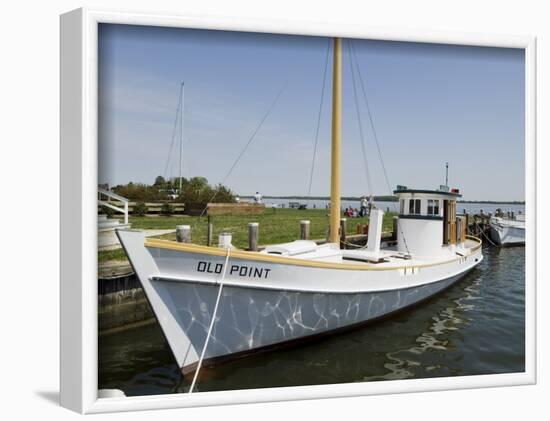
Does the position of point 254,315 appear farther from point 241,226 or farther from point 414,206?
point 241,226

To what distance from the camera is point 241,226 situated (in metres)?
8.59

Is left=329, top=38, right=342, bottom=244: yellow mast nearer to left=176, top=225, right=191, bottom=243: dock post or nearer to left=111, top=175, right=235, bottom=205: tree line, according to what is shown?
left=111, top=175, right=235, bottom=205: tree line

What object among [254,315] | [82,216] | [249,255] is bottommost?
[254,315]

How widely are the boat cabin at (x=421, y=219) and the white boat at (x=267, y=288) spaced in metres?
0.53

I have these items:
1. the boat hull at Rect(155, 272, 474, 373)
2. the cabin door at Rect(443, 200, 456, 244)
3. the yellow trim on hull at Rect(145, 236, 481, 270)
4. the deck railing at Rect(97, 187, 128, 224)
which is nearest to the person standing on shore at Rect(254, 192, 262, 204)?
the yellow trim on hull at Rect(145, 236, 481, 270)

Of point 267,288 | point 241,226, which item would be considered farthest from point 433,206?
point 241,226

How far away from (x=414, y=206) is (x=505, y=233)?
17.0 feet

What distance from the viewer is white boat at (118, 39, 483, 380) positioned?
12.3ft

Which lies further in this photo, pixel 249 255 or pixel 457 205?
pixel 457 205

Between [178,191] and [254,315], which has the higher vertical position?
[178,191]

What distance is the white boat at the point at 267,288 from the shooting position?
374 centimetres

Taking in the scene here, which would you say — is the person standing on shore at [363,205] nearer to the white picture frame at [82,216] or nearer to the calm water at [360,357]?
the calm water at [360,357]

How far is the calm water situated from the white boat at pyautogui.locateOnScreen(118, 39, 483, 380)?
146mm
